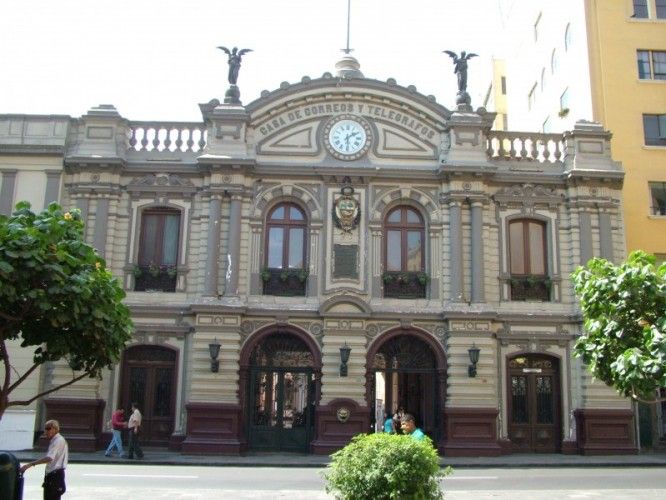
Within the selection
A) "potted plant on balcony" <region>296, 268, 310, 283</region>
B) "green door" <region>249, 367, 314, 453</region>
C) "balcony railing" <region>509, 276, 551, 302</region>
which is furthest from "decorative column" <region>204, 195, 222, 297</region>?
"balcony railing" <region>509, 276, 551, 302</region>

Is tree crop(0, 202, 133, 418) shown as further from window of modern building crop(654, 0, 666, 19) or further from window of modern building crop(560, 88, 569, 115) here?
window of modern building crop(654, 0, 666, 19)

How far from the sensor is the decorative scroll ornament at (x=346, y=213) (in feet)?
84.3

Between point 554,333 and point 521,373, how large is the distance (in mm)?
1739

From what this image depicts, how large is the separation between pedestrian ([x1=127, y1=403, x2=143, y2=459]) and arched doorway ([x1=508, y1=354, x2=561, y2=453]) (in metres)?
11.9

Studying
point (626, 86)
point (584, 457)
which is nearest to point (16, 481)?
point (584, 457)

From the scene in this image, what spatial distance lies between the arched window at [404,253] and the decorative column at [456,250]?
987 mm

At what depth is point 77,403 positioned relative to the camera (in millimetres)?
23891

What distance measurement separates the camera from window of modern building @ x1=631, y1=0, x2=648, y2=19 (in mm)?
31078

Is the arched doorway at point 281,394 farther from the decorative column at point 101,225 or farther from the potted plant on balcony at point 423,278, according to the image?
the decorative column at point 101,225

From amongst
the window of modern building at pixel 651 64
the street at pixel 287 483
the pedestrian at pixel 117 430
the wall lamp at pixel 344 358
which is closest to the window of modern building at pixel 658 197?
the window of modern building at pixel 651 64

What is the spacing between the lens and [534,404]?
25.4m

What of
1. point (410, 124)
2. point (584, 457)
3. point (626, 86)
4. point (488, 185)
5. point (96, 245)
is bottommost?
point (584, 457)

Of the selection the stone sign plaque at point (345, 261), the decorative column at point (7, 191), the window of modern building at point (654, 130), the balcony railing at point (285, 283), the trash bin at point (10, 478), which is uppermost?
the window of modern building at point (654, 130)

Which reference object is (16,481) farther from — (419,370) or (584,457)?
(584,457)
